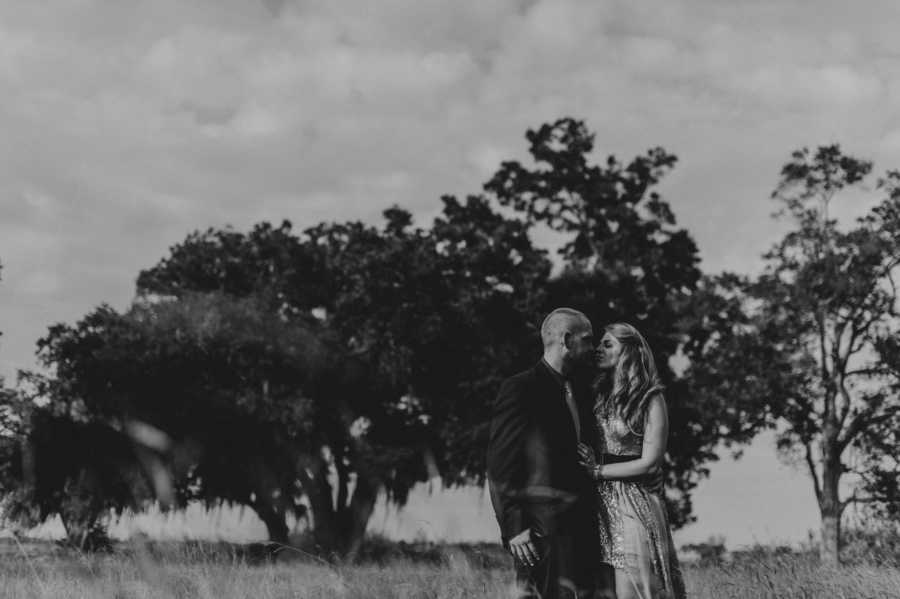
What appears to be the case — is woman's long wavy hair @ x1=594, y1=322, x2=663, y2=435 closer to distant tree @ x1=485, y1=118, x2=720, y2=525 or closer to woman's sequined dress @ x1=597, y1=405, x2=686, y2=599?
woman's sequined dress @ x1=597, y1=405, x2=686, y2=599

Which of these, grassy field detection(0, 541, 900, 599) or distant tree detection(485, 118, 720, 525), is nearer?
grassy field detection(0, 541, 900, 599)

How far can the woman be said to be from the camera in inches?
194

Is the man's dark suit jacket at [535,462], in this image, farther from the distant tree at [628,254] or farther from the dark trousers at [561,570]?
the distant tree at [628,254]

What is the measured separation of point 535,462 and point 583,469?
38 centimetres

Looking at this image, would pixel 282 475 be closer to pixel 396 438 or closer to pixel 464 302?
pixel 396 438

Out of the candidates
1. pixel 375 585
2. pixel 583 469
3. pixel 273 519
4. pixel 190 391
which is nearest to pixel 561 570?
pixel 583 469

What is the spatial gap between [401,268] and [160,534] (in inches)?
798

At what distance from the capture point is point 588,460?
507 cm

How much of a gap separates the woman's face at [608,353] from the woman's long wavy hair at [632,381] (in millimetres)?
20

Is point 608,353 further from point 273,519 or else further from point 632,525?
point 273,519

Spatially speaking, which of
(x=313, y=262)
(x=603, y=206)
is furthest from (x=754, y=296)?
(x=313, y=262)

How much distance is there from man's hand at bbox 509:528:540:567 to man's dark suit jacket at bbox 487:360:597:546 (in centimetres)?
3

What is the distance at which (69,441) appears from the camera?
2506 cm

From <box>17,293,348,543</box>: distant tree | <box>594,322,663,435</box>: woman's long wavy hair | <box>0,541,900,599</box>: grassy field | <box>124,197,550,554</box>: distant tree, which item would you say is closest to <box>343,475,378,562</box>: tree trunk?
<box>124,197,550,554</box>: distant tree
